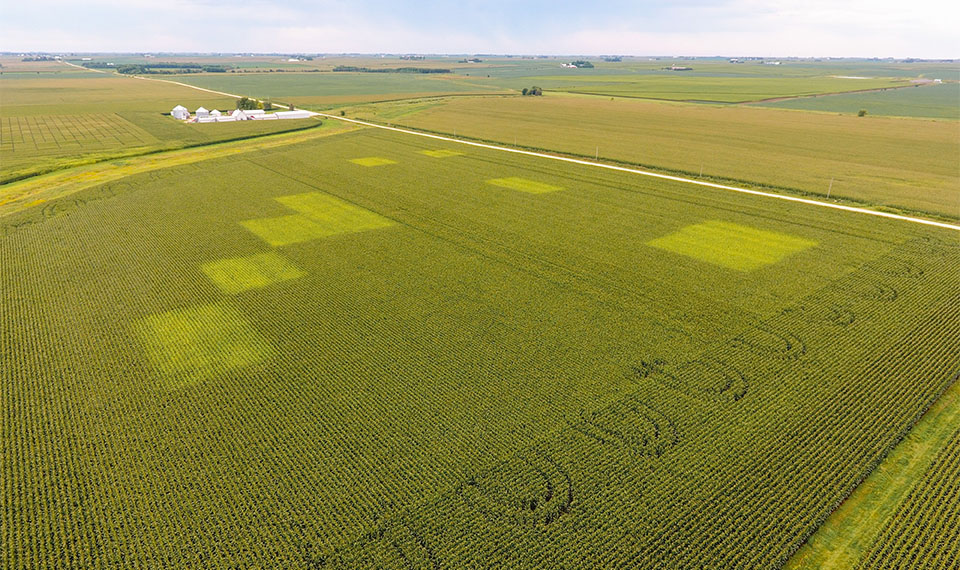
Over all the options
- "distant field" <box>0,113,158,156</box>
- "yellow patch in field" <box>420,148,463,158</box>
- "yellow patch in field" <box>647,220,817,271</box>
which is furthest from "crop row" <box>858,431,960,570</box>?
"distant field" <box>0,113,158,156</box>

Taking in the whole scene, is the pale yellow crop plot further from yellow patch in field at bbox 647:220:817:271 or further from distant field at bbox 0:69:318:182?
distant field at bbox 0:69:318:182

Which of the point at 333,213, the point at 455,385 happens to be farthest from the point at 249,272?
the point at 455,385

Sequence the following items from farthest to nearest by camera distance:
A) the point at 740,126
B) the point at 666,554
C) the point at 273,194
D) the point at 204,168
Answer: the point at 740,126, the point at 204,168, the point at 273,194, the point at 666,554

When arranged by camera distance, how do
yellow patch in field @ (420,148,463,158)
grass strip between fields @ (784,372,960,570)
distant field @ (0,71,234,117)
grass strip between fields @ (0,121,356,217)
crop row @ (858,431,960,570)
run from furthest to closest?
1. distant field @ (0,71,234,117)
2. yellow patch in field @ (420,148,463,158)
3. grass strip between fields @ (0,121,356,217)
4. grass strip between fields @ (784,372,960,570)
5. crop row @ (858,431,960,570)

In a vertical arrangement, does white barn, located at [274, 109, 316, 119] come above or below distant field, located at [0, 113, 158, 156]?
above

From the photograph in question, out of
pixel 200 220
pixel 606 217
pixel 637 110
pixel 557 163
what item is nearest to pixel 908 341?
pixel 606 217

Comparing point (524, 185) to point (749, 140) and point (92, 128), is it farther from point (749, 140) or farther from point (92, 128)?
point (92, 128)

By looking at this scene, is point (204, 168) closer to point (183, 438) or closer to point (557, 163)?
point (557, 163)

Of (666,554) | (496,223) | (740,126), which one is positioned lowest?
(666,554)
